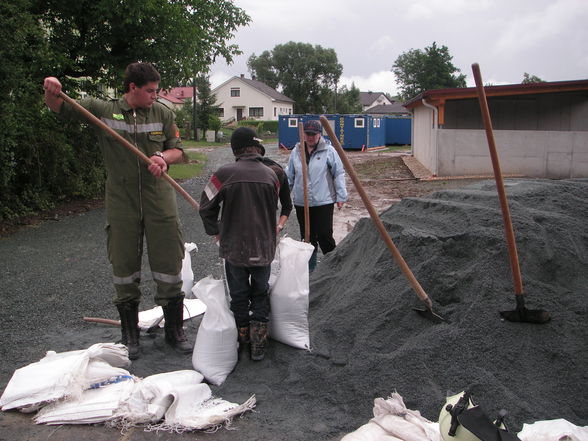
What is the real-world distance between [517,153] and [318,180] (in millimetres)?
12617

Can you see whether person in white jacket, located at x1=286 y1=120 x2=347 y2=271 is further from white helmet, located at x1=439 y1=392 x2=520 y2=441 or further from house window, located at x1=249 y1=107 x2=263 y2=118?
house window, located at x1=249 y1=107 x2=263 y2=118

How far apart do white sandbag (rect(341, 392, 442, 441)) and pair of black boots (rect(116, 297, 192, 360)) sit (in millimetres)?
1638

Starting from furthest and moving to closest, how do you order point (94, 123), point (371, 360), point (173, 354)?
1. point (173, 354)
2. point (94, 123)
3. point (371, 360)

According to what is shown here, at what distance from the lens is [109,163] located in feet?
12.1

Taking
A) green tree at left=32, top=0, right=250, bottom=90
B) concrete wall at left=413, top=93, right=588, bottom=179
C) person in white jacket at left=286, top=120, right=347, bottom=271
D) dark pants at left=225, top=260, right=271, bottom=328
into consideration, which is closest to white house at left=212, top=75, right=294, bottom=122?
concrete wall at left=413, top=93, right=588, bottom=179

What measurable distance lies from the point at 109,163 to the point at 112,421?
1721 millimetres

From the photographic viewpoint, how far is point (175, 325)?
12.9 feet

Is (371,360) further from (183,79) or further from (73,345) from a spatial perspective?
(183,79)

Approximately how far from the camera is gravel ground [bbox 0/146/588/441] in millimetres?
2895

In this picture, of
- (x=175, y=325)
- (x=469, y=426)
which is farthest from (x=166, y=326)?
(x=469, y=426)

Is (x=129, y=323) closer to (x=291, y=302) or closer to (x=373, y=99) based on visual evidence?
(x=291, y=302)

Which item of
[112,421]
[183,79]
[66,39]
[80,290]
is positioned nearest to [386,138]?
[183,79]

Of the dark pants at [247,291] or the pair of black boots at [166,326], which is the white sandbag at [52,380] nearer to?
the pair of black boots at [166,326]

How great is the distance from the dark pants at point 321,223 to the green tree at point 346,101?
67135 millimetres
